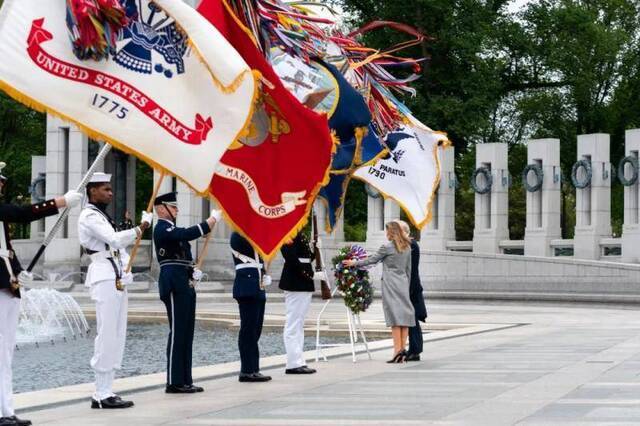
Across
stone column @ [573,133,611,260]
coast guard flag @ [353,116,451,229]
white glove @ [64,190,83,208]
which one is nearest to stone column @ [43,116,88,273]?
stone column @ [573,133,611,260]

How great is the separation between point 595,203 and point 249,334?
27.4 metres

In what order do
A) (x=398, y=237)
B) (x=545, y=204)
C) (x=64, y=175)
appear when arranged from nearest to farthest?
(x=398, y=237) < (x=545, y=204) < (x=64, y=175)

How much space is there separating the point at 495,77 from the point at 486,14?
298 cm

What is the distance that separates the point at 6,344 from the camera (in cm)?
1042

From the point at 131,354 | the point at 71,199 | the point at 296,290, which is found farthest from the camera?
the point at 131,354

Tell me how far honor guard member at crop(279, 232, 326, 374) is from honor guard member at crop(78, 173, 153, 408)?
11.7ft

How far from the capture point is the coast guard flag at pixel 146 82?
10.2 meters

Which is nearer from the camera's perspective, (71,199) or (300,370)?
(71,199)

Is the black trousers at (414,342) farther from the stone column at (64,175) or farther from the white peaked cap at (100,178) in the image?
the stone column at (64,175)

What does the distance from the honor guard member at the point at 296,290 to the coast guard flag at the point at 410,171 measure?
8.65 ft

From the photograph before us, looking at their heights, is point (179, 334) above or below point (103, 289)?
below

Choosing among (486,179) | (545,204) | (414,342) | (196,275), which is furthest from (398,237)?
(486,179)

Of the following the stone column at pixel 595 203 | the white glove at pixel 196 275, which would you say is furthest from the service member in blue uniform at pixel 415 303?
the stone column at pixel 595 203

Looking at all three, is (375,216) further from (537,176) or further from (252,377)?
(252,377)
